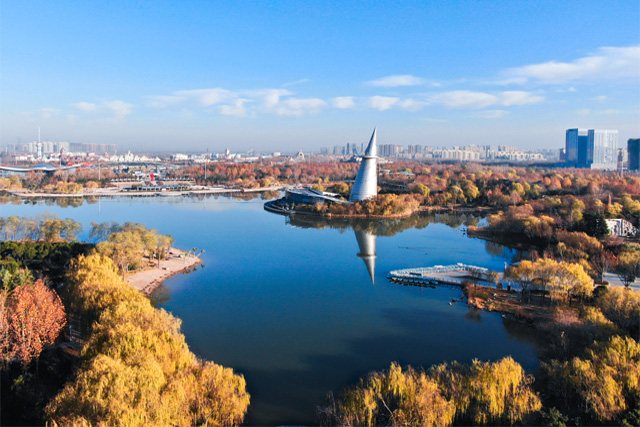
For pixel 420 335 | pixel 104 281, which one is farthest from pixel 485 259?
pixel 104 281

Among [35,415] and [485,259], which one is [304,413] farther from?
[485,259]

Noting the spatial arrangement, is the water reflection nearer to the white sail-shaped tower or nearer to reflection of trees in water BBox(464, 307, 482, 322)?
the white sail-shaped tower

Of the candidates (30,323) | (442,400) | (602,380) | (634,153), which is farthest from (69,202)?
(634,153)

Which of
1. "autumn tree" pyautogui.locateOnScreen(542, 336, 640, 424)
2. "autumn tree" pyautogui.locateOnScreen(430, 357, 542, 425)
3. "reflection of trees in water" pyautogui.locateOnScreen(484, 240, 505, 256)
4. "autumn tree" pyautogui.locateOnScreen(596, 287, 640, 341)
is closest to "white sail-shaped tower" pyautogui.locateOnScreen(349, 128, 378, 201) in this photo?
"reflection of trees in water" pyautogui.locateOnScreen(484, 240, 505, 256)

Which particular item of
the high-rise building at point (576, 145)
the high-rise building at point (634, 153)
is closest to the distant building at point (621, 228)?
the high-rise building at point (634, 153)

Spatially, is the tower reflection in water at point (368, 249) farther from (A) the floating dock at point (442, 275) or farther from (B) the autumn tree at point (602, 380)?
(B) the autumn tree at point (602, 380)

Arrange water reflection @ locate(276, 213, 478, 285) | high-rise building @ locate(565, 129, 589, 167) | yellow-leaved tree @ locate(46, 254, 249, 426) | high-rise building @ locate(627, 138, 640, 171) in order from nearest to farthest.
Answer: yellow-leaved tree @ locate(46, 254, 249, 426), water reflection @ locate(276, 213, 478, 285), high-rise building @ locate(627, 138, 640, 171), high-rise building @ locate(565, 129, 589, 167)
